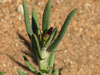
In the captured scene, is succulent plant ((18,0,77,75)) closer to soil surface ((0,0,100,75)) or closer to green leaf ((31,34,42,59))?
green leaf ((31,34,42,59))

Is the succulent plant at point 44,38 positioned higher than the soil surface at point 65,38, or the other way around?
the succulent plant at point 44,38

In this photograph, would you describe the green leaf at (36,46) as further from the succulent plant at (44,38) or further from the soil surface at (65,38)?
the soil surface at (65,38)

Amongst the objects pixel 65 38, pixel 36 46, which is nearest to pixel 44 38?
pixel 36 46

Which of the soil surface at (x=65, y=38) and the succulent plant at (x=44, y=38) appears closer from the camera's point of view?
the succulent plant at (x=44, y=38)

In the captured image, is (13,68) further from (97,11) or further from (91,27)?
(97,11)

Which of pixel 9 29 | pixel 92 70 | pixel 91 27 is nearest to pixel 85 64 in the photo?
pixel 92 70

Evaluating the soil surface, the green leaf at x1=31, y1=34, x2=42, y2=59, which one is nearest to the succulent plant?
the green leaf at x1=31, y1=34, x2=42, y2=59

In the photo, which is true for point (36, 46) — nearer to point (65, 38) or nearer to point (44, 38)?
point (44, 38)

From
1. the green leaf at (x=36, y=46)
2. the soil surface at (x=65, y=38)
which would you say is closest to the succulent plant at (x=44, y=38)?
the green leaf at (x=36, y=46)
